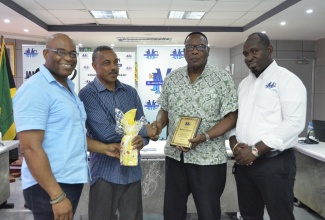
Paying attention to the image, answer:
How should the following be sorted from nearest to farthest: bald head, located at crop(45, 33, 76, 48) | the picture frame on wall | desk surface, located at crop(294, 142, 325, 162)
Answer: bald head, located at crop(45, 33, 76, 48), desk surface, located at crop(294, 142, 325, 162), the picture frame on wall

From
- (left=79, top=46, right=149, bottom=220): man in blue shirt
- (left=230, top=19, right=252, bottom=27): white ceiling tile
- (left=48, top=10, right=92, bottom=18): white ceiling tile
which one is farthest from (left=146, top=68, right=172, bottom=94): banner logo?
(left=79, top=46, right=149, bottom=220): man in blue shirt

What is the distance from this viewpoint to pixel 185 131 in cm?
191

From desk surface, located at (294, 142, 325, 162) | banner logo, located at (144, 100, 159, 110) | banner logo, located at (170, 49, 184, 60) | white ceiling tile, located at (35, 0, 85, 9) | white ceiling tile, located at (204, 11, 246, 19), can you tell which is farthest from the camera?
white ceiling tile, located at (204, 11, 246, 19)

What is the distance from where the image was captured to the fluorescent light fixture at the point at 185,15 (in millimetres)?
6363

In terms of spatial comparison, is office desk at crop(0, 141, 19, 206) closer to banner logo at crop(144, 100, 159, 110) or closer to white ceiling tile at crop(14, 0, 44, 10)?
banner logo at crop(144, 100, 159, 110)

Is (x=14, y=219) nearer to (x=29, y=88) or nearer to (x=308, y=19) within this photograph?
(x=29, y=88)

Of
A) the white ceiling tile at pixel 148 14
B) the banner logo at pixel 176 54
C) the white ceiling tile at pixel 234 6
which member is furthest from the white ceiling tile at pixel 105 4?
the white ceiling tile at pixel 234 6

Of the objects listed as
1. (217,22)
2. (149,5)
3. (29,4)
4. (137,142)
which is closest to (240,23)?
(217,22)

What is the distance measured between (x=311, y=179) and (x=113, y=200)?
8.17 feet

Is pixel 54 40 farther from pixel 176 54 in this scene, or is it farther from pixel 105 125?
pixel 176 54

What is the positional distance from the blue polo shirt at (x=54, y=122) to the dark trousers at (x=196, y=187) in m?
0.69

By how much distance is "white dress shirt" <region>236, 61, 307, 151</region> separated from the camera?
184 centimetres

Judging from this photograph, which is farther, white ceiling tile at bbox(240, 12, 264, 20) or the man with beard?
white ceiling tile at bbox(240, 12, 264, 20)

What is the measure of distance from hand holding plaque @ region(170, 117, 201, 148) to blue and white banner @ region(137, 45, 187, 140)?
3.19m
